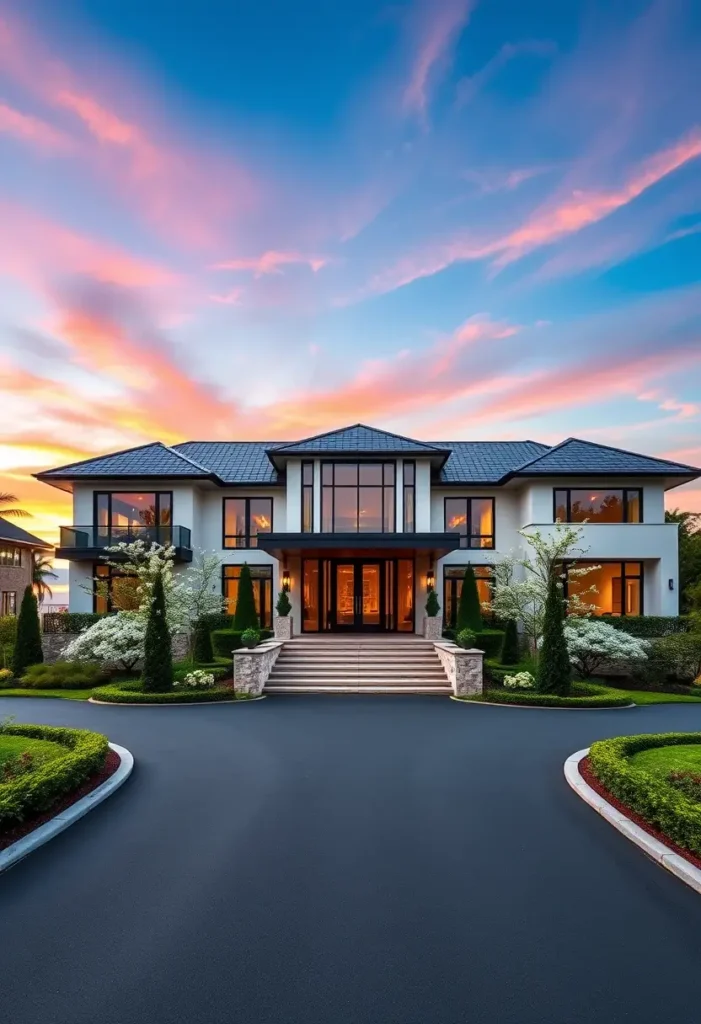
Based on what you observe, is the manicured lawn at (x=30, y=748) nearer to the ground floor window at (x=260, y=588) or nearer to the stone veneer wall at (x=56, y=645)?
the stone veneer wall at (x=56, y=645)

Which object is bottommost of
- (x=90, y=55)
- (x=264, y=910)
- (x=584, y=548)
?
(x=264, y=910)

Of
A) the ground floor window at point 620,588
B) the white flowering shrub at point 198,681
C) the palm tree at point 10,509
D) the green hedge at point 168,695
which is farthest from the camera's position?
the palm tree at point 10,509

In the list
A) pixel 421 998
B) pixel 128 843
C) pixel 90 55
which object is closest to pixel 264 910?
pixel 421 998

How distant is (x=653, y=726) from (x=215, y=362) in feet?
54.5

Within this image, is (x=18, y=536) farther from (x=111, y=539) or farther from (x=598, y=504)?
(x=598, y=504)

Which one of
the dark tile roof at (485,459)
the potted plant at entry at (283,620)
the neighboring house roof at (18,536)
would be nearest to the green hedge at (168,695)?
the potted plant at entry at (283,620)

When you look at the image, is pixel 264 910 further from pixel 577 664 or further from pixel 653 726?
pixel 577 664

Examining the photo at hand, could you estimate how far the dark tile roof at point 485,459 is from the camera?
2331cm

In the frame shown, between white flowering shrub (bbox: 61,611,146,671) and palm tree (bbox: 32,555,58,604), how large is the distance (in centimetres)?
3260

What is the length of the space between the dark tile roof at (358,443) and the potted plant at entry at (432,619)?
545 cm

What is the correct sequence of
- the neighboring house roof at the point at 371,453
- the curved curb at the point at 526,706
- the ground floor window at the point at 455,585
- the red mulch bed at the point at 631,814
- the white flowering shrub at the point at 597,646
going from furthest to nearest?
the ground floor window at the point at 455,585
the neighboring house roof at the point at 371,453
the white flowering shrub at the point at 597,646
the curved curb at the point at 526,706
the red mulch bed at the point at 631,814

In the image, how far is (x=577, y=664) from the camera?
1711 cm

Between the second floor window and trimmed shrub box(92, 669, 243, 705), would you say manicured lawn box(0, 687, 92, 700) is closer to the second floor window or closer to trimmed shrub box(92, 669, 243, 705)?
trimmed shrub box(92, 669, 243, 705)

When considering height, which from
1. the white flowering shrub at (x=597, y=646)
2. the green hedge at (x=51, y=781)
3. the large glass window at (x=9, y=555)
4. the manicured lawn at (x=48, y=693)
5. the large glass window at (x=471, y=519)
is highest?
the large glass window at (x=471, y=519)
